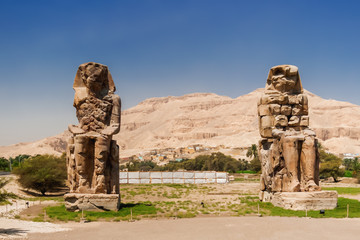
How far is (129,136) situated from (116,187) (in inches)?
5460

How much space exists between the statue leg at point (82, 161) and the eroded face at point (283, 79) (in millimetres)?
7190

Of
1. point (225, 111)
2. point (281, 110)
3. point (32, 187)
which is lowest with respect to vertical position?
point (32, 187)

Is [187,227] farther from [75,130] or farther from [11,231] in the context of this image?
[75,130]

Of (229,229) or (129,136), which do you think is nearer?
(229,229)

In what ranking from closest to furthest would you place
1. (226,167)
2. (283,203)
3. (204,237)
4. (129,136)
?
(204,237) → (283,203) → (226,167) → (129,136)

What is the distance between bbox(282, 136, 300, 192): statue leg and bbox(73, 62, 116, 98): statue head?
6.57m

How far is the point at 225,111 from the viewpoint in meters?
165

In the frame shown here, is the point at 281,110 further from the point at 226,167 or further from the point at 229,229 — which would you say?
the point at 226,167

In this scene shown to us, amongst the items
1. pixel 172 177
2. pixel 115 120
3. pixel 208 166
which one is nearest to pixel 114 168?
pixel 115 120

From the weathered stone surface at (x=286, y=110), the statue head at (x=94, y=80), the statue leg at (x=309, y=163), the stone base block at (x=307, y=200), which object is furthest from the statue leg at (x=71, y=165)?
the statue leg at (x=309, y=163)

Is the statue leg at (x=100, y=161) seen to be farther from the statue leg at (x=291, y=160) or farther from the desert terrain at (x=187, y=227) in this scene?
the statue leg at (x=291, y=160)

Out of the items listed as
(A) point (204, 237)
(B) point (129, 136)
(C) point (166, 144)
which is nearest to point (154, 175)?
(A) point (204, 237)

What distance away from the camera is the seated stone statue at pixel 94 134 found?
1255 cm

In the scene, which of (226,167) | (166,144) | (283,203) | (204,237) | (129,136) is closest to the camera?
(204,237)
